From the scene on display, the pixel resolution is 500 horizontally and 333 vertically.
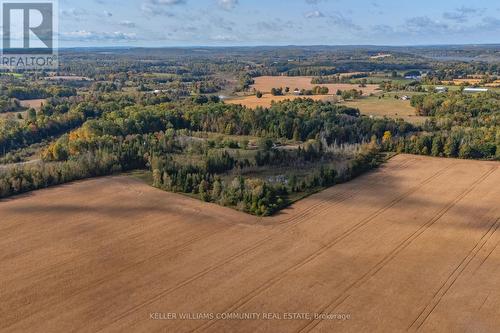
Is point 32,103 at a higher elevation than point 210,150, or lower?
higher

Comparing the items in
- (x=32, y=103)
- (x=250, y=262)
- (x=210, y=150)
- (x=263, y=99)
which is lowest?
(x=250, y=262)

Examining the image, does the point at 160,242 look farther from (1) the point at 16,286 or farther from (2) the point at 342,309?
(2) the point at 342,309

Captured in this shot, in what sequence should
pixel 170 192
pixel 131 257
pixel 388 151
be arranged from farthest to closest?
pixel 388 151
pixel 170 192
pixel 131 257

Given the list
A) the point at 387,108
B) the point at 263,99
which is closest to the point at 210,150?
the point at 387,108

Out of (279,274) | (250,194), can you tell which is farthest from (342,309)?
(250,194)

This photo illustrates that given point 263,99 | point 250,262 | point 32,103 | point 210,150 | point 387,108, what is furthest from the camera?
point 263,99

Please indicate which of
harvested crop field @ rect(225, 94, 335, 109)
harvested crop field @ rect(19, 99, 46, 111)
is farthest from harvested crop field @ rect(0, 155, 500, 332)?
harvested crop field @ rect(19, 99, 46, 111)

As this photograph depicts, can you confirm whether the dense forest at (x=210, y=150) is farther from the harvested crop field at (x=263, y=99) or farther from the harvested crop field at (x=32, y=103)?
the harvested crop field at (x=32, y=103)

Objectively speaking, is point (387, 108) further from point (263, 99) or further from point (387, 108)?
point (263, 99)
